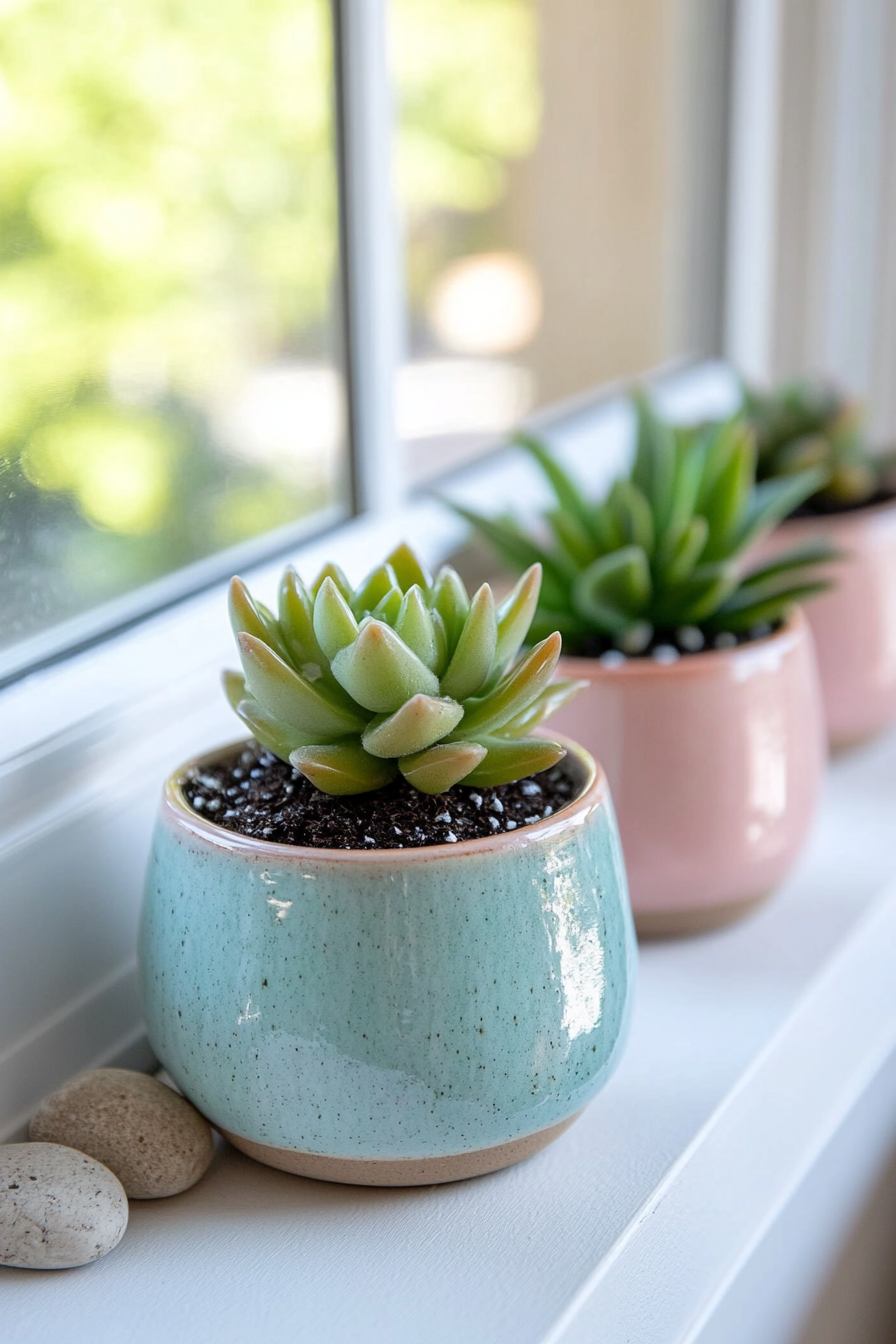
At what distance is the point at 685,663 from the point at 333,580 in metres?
0.19

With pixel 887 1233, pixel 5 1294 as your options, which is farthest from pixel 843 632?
pixel 5 1294

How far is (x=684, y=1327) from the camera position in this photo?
1.43 feet

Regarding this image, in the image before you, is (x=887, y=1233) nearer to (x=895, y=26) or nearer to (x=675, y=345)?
(x=675, y=345)

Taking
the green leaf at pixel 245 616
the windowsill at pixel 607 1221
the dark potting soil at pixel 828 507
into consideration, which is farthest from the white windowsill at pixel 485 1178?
the dark potting soil at pixel 828 507

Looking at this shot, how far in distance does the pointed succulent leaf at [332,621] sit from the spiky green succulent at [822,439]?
0.46 meters

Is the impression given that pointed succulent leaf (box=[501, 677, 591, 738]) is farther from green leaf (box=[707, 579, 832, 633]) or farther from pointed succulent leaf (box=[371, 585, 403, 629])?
green leaf (box=[707, 579, 832, 633])

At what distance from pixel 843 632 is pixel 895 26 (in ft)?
1.91

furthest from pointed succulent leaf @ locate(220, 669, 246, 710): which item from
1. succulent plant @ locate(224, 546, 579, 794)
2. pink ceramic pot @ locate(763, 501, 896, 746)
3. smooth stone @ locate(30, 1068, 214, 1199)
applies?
pink ceramic pot @ locate(763, 501, 896, 746)

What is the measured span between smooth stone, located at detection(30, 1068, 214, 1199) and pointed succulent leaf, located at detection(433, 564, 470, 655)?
0.18 metres

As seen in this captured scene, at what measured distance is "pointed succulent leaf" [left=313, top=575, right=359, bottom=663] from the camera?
1.51 feet

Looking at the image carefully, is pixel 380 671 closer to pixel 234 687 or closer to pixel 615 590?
pixel 234 687

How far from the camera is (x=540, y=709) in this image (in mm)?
499

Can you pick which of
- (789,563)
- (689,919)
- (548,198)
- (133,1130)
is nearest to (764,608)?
(789,563)

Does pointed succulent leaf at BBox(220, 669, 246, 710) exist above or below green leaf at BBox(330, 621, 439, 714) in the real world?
below
